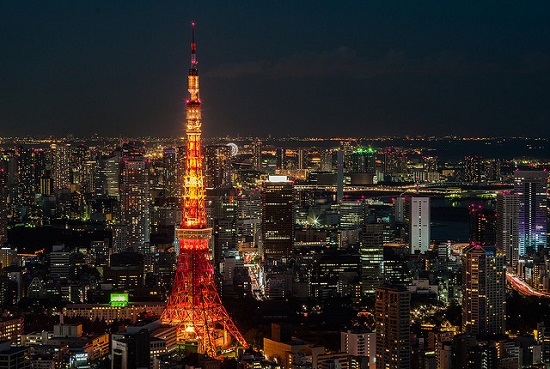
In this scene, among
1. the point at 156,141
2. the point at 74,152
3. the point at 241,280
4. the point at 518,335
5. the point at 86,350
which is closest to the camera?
the point at 86,350

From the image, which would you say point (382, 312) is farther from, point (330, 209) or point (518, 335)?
point (330, 209)

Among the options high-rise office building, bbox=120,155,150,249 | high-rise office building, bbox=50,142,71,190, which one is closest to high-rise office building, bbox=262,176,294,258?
high-rise office building, bbox=120,155,150,249

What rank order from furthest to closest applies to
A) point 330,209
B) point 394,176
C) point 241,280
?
1. point 394,176
2. point 330,209
3. point 241,280

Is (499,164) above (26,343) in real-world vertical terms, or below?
above

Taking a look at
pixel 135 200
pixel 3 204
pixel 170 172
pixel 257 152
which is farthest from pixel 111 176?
pixel 257 152

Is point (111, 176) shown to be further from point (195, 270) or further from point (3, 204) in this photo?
point (195, 270)

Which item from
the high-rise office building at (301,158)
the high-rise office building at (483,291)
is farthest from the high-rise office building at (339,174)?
the high-rise office building at (483,291)

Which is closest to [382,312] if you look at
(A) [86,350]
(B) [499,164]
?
(A) [86,350]

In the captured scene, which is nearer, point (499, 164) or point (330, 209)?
point (330, 209)
